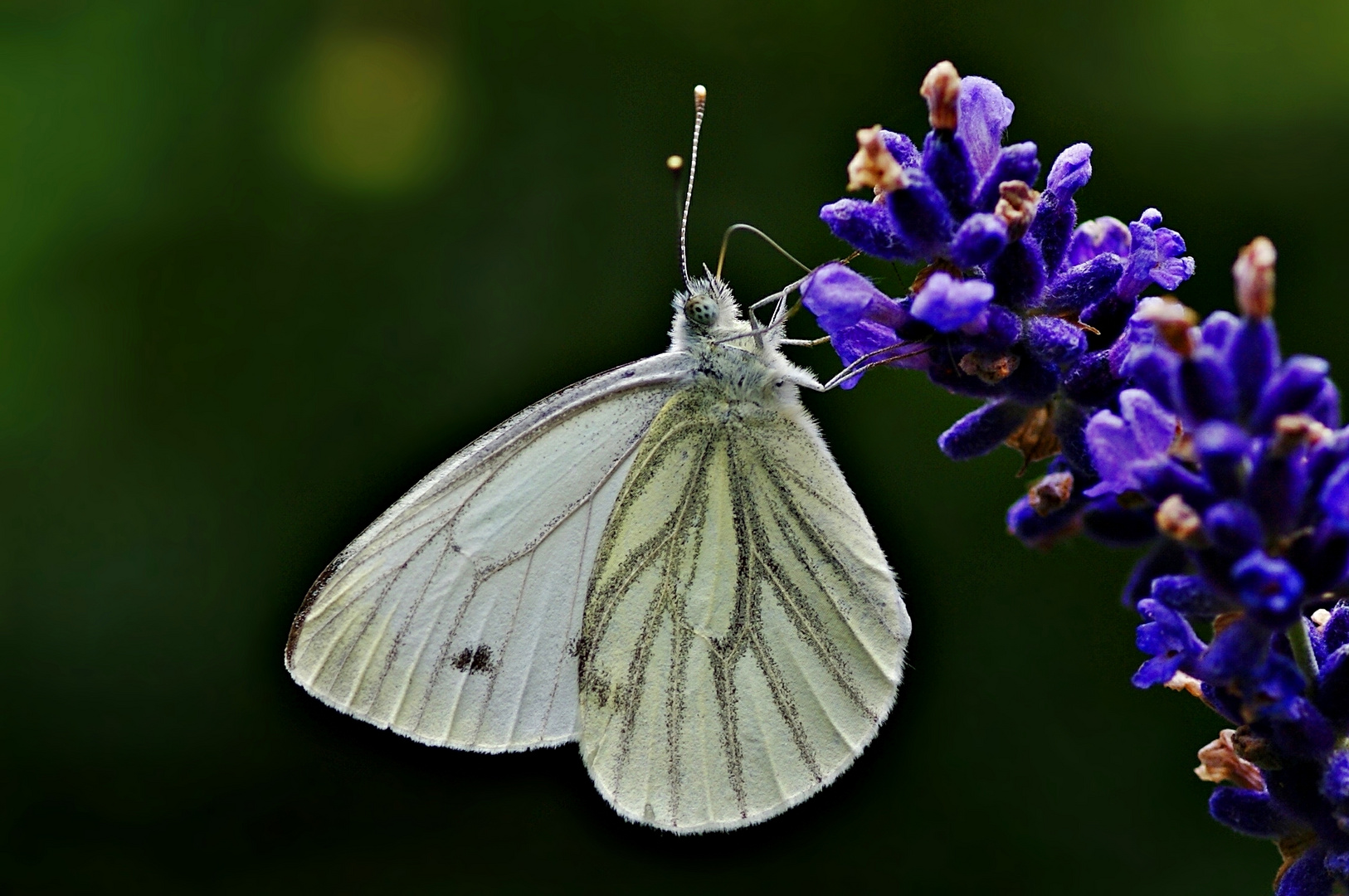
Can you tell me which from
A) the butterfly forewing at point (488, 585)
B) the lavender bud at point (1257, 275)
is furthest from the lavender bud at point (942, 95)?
the butterfly forewing at point (488, 585)

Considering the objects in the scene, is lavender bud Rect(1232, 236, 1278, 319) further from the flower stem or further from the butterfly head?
the butterfly head

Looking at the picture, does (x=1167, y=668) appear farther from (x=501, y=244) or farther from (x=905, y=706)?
(x=501, y=244)

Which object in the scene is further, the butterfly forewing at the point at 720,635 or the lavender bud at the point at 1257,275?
the butterfly forewing at the point at 720,635

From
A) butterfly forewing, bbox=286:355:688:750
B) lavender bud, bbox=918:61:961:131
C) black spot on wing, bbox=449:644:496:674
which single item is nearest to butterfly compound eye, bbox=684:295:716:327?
butterfly forewing, bbox=286:355:688:750

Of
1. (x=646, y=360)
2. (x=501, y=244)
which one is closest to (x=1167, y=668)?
→ (x=646, y=360)

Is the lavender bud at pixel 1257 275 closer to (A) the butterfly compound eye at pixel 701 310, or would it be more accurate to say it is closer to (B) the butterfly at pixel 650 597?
(B) the butterfly at pixel 650 597

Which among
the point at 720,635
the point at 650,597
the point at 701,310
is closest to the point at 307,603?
the point at 650,597

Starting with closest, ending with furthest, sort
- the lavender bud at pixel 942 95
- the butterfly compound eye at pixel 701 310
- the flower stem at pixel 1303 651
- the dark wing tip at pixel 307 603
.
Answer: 1. the flower stem at pixel 1303 651
2. the lavender bud at pixel 942 95
3. the dark wing tip at pixel 307 603
4. the butterfly compound eye at pixel 701 310
